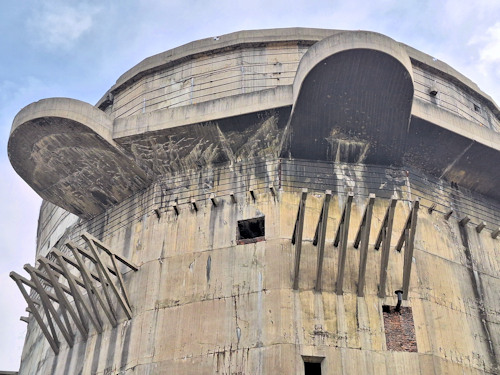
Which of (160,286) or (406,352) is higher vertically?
(160,286)

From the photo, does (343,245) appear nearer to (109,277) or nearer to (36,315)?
(109,277)

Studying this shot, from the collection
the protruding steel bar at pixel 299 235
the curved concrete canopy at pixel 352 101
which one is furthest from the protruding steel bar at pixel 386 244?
the curved concrete canopy at pixel 352 101

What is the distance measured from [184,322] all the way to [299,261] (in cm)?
328

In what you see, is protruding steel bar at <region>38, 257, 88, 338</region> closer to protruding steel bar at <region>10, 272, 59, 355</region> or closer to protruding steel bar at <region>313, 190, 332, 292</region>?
protruding steel bar at <region>10, 272, 59, 355</region>

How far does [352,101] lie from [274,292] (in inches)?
220

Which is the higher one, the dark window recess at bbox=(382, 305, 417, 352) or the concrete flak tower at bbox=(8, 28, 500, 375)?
the concrete flak tower at bbox=(8, 28, 500, 375)

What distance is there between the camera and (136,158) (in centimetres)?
1938

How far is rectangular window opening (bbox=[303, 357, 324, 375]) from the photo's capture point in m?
15.3

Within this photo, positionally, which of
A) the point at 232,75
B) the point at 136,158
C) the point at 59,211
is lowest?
the point at 136,158

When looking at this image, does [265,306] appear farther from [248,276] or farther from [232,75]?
[232,75]

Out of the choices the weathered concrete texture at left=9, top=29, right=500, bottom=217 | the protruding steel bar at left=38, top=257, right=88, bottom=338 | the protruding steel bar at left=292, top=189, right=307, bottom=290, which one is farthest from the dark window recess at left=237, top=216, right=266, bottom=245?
the protruding steel bar at left=38, top=257, right=88, bottom=338

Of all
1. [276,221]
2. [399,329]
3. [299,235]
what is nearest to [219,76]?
[276,221]

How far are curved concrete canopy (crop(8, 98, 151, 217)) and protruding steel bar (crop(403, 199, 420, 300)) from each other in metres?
7.83

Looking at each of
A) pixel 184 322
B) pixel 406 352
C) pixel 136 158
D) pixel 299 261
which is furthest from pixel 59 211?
pixel 406 352
